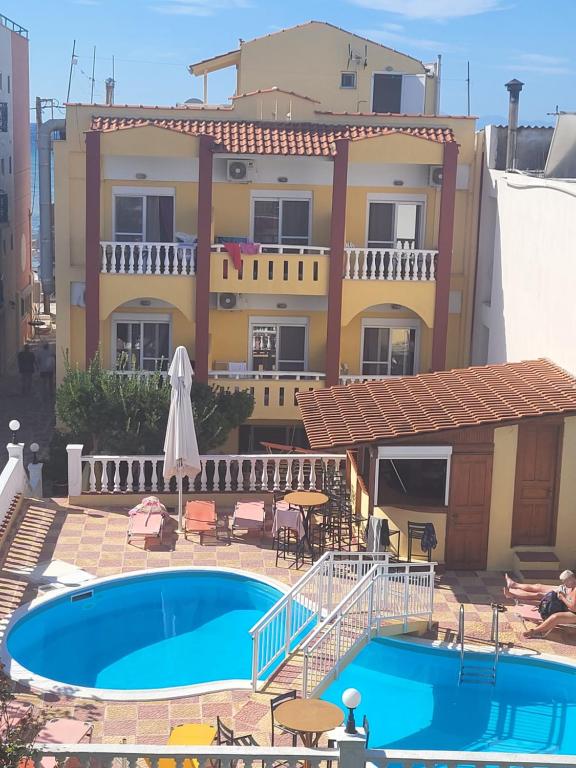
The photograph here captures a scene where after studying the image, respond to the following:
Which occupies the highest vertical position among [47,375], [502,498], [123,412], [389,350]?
[389,350]

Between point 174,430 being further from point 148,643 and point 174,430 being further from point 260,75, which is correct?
point 260,75

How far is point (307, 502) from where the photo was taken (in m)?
19.8

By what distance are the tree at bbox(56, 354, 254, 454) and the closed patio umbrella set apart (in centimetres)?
325

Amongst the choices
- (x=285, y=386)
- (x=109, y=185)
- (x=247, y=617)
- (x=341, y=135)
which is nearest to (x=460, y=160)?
(x=341, y=135)

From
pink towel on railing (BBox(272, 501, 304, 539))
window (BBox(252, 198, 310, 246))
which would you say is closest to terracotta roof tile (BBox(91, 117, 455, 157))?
window (BBox(252, 198, 310, 246))

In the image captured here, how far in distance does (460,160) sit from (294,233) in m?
4.99

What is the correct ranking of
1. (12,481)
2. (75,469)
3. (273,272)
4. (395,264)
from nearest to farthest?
(12,481) → (75,469) → (273,272) → (395,264)

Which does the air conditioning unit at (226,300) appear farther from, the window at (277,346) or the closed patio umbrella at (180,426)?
the closed patio umbrella at (180,426)

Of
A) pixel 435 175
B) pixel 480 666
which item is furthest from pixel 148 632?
pixel 435 175

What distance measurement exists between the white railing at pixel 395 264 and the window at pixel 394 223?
3.21 feet

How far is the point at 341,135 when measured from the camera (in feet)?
90.6

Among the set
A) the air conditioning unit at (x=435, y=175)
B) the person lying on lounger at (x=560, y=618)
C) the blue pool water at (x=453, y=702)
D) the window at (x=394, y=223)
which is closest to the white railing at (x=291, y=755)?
the blue pool water at (x=453, y=702)

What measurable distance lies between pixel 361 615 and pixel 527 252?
37.4 feet

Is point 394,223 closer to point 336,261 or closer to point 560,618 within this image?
point 336,261
